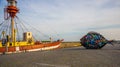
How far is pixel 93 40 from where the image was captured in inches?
1561

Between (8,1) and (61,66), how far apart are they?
140ft

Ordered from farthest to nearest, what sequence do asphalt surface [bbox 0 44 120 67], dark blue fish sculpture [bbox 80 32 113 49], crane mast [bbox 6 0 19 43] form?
crane mast [bbox 6 0 19 43], dark blue fish sculpture [bbox 80 32 113 49], asphalt surface [bbox 0 44 120 67]

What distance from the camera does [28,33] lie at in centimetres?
5862

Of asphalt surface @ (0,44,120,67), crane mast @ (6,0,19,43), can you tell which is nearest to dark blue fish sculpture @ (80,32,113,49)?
asphalt surface @ (0,44,120,67)

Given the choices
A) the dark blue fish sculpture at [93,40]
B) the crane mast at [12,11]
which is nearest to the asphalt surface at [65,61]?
the dark blue fish sculpture at [93,40]

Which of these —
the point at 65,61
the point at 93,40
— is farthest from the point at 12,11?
the point at 65,61

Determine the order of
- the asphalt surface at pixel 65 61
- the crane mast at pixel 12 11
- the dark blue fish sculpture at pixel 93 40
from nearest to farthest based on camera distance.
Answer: the asphalt surface at pixel 65 61
the dark blue fish sculpture at pixel 93 40
the crane mast at pixel 12 11

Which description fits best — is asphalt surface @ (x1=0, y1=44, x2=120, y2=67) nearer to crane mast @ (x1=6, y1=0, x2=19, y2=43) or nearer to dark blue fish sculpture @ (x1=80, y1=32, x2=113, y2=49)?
dark blue fish sculpture @ (x1=80, y1=32, x2=113, y2=49)

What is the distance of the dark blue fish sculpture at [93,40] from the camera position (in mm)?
39875

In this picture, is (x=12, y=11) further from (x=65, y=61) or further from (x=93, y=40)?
(x=65, y=61)

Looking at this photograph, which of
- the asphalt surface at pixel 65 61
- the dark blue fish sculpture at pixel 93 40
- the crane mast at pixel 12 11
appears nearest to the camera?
the asphalt surface at pixel 65 61

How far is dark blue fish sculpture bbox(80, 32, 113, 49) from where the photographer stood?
39.9 metres

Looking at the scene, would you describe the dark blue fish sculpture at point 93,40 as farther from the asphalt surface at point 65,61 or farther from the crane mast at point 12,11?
the crane mast at point 12,11

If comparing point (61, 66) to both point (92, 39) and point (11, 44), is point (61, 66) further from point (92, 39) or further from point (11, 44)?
point (11, 44)
